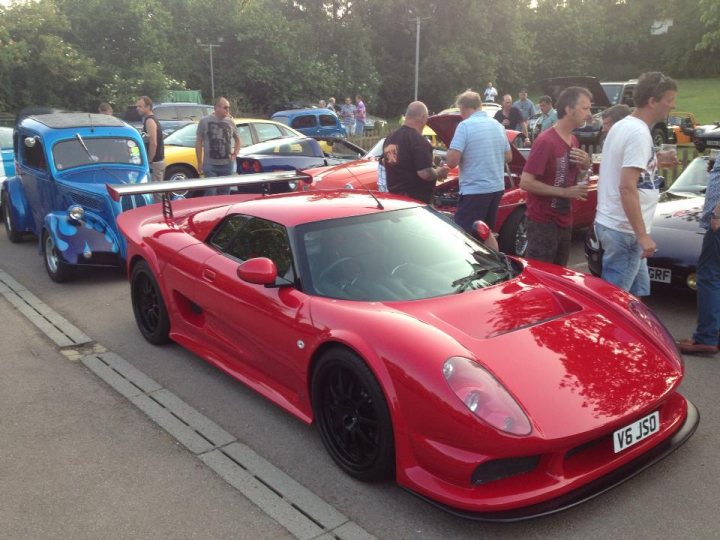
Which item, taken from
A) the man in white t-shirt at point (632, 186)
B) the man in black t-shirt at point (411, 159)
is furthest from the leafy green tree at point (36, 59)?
the man in white t-shirt at point (632, 186)

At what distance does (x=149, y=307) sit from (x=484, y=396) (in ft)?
10.8

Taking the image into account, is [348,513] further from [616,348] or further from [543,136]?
[543,136]

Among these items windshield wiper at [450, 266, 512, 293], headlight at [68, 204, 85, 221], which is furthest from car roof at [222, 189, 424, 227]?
headlight at [68, 204, 85, 221]

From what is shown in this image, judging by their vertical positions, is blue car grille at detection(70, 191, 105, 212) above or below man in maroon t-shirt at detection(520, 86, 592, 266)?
below

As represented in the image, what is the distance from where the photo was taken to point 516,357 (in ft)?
9.98

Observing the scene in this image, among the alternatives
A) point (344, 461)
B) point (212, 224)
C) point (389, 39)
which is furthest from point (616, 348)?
point (389, 39)

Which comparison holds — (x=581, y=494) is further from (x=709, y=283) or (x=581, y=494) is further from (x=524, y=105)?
(x=524, y=105)

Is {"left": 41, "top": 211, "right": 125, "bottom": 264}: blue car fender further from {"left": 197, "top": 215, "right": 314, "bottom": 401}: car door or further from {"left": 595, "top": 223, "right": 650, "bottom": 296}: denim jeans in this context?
{"left": 595, "top": 223, "right": 650, "bottom": 296}: denim jeans

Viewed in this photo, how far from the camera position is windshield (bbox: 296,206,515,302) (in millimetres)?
3627

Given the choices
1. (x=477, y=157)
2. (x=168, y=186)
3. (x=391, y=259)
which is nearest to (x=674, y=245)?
(x=477, y=157)

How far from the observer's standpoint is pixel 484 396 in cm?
278

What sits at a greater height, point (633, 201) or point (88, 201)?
point (633, 201)

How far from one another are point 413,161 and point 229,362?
292cm

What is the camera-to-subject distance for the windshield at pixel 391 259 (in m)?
3.63
